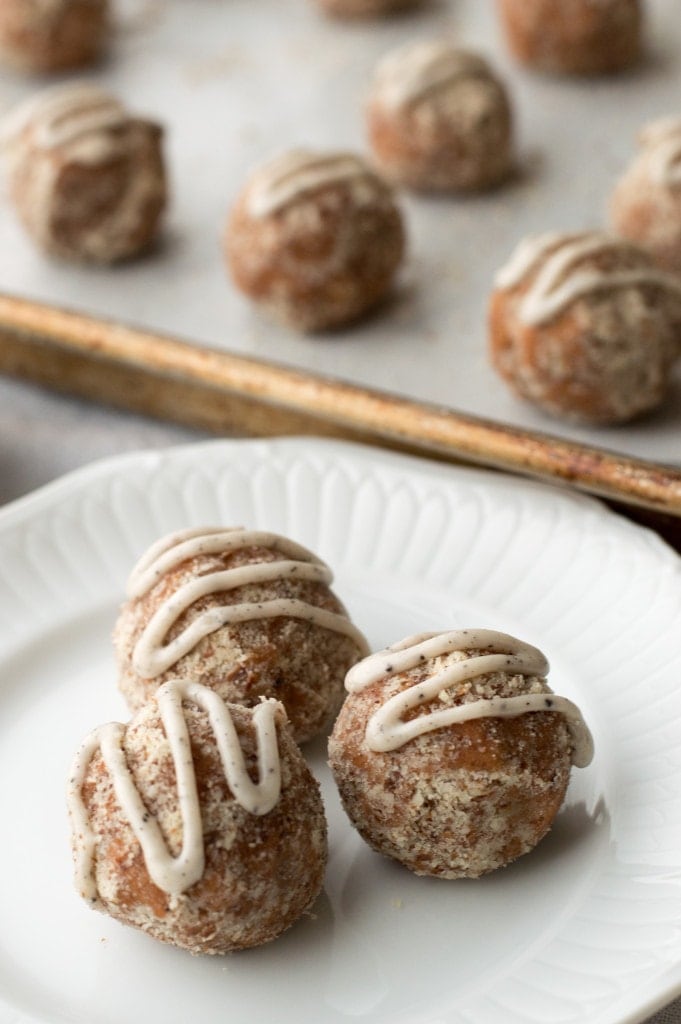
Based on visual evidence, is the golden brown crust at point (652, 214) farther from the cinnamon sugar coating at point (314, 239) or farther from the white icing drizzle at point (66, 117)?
the white icing drizzle at point (66, 117)

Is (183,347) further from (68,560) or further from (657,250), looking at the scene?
(657,250)

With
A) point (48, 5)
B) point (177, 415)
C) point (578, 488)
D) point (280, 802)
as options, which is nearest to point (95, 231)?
point (177, 415)

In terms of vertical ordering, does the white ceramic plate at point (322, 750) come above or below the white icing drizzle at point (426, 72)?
below

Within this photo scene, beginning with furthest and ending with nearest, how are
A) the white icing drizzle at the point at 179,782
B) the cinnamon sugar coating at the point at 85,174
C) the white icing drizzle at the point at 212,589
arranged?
the cinnamon sugar coating at the point at 85,174 → the white icing drizzle at the point at 212,589 → the white icing drizzle at the point at 179,782

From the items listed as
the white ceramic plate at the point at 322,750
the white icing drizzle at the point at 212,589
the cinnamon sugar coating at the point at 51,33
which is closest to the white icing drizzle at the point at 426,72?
the cinnamon sugar coating at the point at 51,33

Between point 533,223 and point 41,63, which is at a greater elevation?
point 41,63

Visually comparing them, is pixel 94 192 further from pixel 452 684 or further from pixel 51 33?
pixel 452 684

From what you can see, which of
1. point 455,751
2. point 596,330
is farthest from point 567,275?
point 455,751
